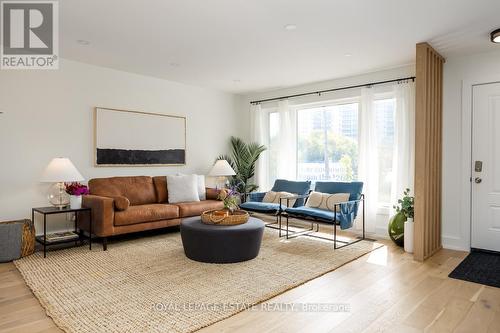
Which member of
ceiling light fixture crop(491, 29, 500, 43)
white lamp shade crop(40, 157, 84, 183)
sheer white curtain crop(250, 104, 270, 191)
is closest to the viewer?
ceiling light fixture crop(491, 29, 500, 43)

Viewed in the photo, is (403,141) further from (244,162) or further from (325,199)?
(244,162)

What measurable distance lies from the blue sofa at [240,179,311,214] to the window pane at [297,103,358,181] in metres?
0.64

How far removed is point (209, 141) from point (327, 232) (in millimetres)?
2780

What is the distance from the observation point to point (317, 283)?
3.02 metres

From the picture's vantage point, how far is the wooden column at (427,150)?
3.69m

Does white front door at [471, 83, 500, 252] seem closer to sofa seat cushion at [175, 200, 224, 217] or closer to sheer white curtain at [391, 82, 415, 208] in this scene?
sheer white curtain at [391, 82, 415, 208]

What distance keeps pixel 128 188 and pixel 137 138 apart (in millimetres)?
862

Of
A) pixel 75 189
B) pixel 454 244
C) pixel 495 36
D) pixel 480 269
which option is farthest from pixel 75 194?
pixel 495 36

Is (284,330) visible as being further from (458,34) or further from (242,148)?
(242,148)

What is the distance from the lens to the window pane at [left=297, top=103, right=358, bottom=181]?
543 cm

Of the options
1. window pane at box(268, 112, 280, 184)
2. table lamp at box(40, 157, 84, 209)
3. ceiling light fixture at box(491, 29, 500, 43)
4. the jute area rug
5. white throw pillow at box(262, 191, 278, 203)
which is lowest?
the jute area rug

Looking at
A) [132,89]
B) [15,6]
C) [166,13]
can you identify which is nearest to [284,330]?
[166,13]

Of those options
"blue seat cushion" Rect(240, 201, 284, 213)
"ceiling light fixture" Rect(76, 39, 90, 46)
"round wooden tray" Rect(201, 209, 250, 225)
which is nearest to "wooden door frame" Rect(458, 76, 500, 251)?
"blue seat cushion" Rect(240, 201, 284, 213)

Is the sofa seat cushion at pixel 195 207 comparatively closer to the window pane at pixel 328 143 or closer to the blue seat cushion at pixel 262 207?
the blue seat cushion at pixel 262 207
